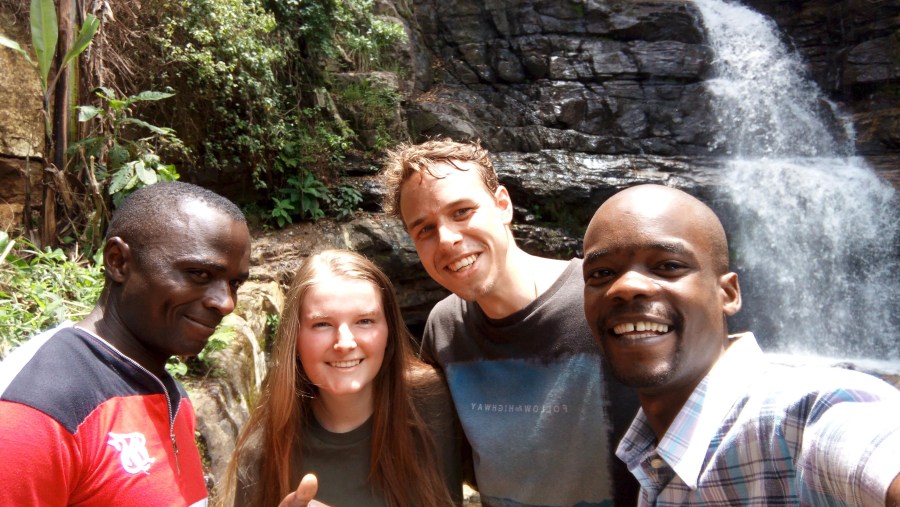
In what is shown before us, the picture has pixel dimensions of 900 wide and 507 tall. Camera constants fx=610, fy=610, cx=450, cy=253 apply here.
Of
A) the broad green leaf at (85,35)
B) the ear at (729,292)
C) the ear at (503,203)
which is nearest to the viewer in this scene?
the ear at (729,292)

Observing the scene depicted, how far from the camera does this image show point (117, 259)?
1685 mm

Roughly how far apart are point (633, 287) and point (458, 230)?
91 cm

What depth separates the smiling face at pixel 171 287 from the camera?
1.65 m

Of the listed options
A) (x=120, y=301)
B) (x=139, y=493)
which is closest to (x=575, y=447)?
(x=139, y=493)

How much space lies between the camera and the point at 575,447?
2082mm

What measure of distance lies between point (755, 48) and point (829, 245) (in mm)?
5637

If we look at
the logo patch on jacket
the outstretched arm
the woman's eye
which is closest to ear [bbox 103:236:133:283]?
the logo patch on jacket

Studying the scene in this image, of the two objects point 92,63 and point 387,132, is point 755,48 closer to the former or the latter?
point 387,132

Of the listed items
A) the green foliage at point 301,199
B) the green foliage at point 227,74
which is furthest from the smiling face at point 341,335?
the green foliage at point 301,199

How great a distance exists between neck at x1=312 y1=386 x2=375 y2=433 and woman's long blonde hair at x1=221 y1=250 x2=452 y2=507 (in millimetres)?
40

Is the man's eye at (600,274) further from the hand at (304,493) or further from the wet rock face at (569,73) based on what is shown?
the wet rock face at (569,73)

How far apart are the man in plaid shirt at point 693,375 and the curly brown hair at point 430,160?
0.87 meters

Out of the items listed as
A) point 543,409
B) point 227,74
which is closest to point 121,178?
point 227,74

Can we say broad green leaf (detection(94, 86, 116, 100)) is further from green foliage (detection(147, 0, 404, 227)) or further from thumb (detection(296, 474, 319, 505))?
thumb (detection(296, 474, 319, 505))
